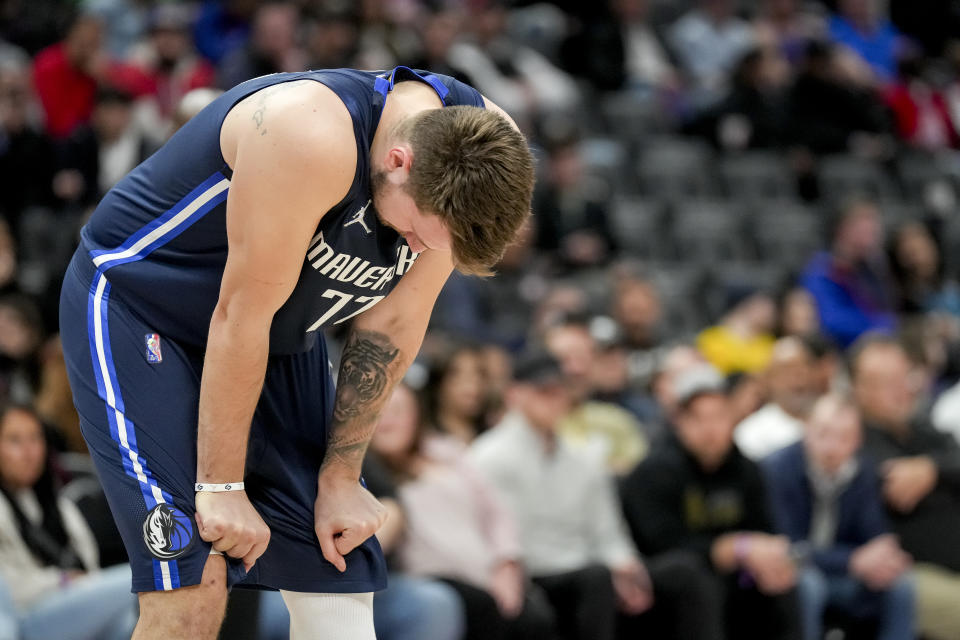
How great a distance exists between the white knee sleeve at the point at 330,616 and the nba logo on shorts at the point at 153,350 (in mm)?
656

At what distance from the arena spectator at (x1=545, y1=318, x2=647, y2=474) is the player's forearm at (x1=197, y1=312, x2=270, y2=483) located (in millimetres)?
4263

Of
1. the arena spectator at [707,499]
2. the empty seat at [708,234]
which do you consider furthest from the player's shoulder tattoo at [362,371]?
the empty seat at [708,234]

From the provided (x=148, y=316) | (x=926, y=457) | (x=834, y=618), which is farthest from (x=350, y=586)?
(x=926, y=457)

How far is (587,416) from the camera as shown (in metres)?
7.19

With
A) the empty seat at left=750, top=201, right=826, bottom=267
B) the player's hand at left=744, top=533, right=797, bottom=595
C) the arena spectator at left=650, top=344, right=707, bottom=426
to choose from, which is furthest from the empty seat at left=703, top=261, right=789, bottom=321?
the player's hand at left=744, top=533, right=797, bottom=595

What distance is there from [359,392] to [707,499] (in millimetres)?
3307

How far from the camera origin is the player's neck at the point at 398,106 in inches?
108

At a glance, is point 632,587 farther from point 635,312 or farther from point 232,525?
point 232,525

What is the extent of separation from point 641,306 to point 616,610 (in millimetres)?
2924

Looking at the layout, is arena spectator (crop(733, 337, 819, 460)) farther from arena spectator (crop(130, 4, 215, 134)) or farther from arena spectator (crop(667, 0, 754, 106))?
arena spectator (crop(667, 0, 754, 106))

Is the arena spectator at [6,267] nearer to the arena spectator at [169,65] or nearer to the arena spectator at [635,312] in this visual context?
the arena spectator at [169,65]

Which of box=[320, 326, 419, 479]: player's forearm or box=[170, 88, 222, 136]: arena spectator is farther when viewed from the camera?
box=[170, 88, 222, 136]: arena spectator

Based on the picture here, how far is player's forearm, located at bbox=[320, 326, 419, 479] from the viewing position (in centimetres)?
312

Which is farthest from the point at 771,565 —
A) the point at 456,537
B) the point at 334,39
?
the point at 334,39
